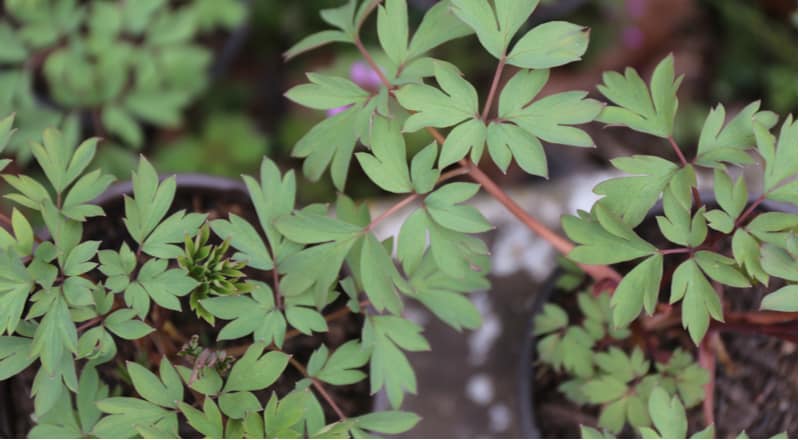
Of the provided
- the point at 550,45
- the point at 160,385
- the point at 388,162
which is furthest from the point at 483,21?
the point at 160,385

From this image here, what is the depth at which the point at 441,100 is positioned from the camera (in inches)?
32.6

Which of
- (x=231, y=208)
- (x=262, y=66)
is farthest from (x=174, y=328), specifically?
(x=262, y=66)

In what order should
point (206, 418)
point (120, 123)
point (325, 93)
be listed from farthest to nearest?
point (120, 123) < point (325, 93) < point (206, 418)

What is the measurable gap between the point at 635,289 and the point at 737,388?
0.46 m

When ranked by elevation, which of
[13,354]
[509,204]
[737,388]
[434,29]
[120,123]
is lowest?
[737,388]

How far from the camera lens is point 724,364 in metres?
1.19

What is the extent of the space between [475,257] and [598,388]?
0.26m

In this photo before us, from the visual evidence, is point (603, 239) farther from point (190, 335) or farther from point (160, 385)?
point (190, 335)

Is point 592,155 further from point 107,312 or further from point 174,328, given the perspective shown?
point 107,312

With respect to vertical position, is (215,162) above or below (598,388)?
above

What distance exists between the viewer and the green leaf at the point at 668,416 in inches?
33.1

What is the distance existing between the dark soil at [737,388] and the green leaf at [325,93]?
0.52 m

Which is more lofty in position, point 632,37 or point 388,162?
point 632,37

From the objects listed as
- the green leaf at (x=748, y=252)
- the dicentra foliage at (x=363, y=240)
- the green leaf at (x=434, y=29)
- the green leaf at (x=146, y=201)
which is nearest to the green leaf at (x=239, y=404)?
the dicentra foliage at (x=363, y=240)
